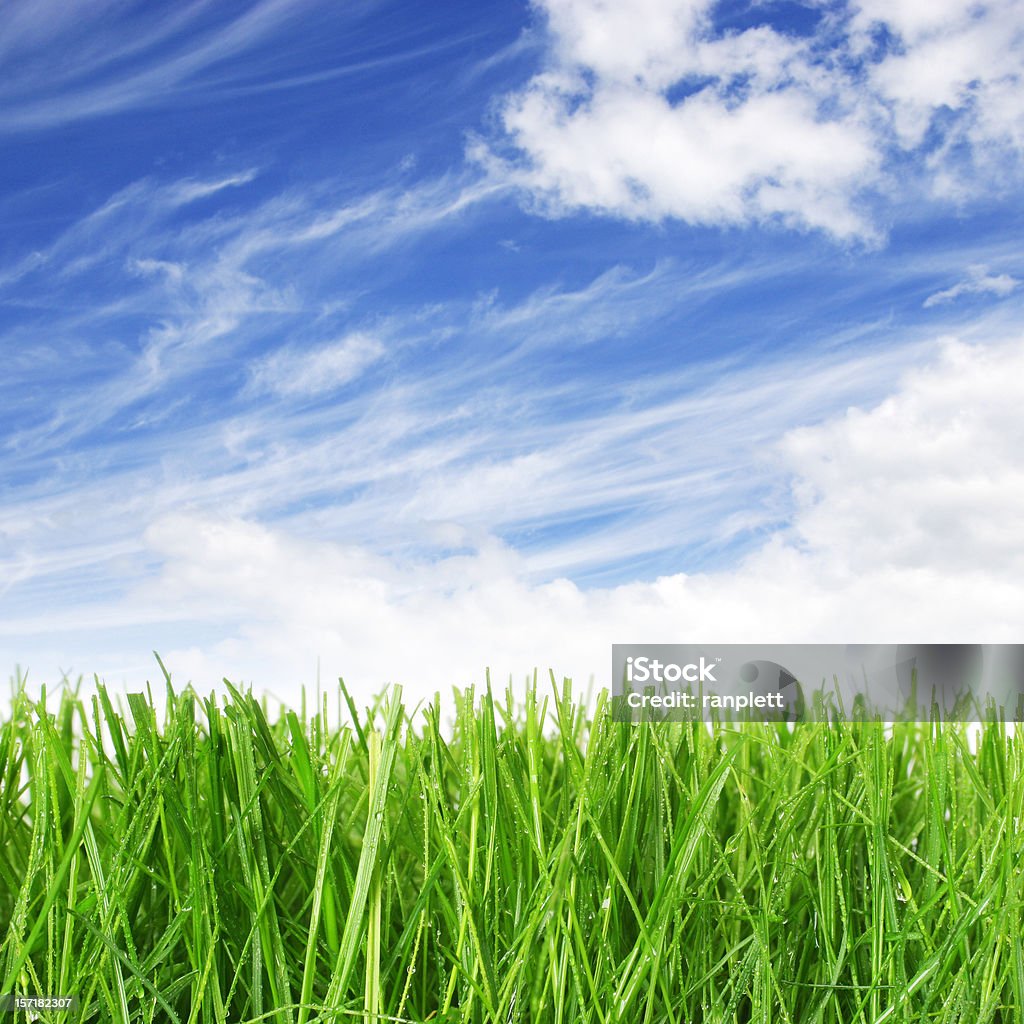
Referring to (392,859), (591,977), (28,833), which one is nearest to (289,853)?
(392,859)

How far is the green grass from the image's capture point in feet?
4.46

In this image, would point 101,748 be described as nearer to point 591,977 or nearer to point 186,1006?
point 186,1006

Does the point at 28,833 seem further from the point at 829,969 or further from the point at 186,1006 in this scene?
the point at 829,969

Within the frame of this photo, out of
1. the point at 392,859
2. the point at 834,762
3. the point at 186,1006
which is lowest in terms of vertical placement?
the point at 186,1006

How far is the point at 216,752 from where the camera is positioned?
144cm

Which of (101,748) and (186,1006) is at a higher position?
(101,748)

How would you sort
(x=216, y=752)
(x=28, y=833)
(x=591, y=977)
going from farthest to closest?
(x=28, y=833) → (x=216, y=752) → (x=591, y=977)

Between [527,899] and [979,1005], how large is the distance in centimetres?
71

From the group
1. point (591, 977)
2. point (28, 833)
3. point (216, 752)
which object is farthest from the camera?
point (28, 833)

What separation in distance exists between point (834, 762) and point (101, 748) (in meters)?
1.17

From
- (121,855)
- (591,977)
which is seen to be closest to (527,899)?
(591,977)

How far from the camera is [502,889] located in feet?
4.78

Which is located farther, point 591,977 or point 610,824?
point 610,824

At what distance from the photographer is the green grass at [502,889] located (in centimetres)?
136
